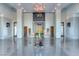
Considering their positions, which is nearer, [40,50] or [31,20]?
[40,50]

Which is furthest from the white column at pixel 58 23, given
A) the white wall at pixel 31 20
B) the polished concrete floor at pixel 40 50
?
the polished concrete floor at pixel 40 50

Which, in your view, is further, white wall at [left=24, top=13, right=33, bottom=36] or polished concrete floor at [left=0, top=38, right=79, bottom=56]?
white wall at [left=24, top=13, right=33, bottom=36]

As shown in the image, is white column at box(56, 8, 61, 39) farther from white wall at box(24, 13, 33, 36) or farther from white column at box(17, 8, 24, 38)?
white wall at box(24, 13, 33, 36)

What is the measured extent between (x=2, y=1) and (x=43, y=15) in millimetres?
23868

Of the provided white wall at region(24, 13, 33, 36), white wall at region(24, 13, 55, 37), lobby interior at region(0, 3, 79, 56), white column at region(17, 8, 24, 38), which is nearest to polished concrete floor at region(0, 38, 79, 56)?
lobby interior at region(0, 3, 79, 56)

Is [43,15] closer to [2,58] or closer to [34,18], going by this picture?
[34,18]

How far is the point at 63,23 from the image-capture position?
1049 inches

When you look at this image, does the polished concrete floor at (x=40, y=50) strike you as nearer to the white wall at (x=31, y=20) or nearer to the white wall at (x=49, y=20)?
the white wall at (x=49, y=20)

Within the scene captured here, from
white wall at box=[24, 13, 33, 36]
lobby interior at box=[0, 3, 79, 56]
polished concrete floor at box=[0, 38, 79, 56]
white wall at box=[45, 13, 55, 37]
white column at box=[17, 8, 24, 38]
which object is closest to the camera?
polished concrete floor at box=[0, 38, 79, 56]

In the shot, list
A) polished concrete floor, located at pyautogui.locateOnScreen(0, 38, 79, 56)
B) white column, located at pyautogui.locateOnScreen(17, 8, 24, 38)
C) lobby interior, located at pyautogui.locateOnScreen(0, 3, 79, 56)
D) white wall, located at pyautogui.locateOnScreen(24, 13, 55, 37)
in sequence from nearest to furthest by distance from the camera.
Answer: polished concrete floor, located at pyautogui.locateOnScreen(0, 38, 79, 56)
lobby interior, located at pyautogui.locateOnScreen(0, 3, 79, 56)
white column, located at pyautogui.locateOnScreen(17, 8, 24, 38)
white wall, located at pyautogui.locateOnScreen(24, 13, 55, 37)

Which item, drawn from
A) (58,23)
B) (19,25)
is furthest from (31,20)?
(58,23)

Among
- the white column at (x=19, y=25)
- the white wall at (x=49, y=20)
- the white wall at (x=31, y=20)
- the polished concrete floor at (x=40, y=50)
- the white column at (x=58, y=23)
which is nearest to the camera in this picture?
the polished concrete floor at (x=40, y=50)

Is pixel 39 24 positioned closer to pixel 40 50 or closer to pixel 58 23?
pixel 58 23

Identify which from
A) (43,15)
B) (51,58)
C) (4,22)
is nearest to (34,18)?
(43,15)
